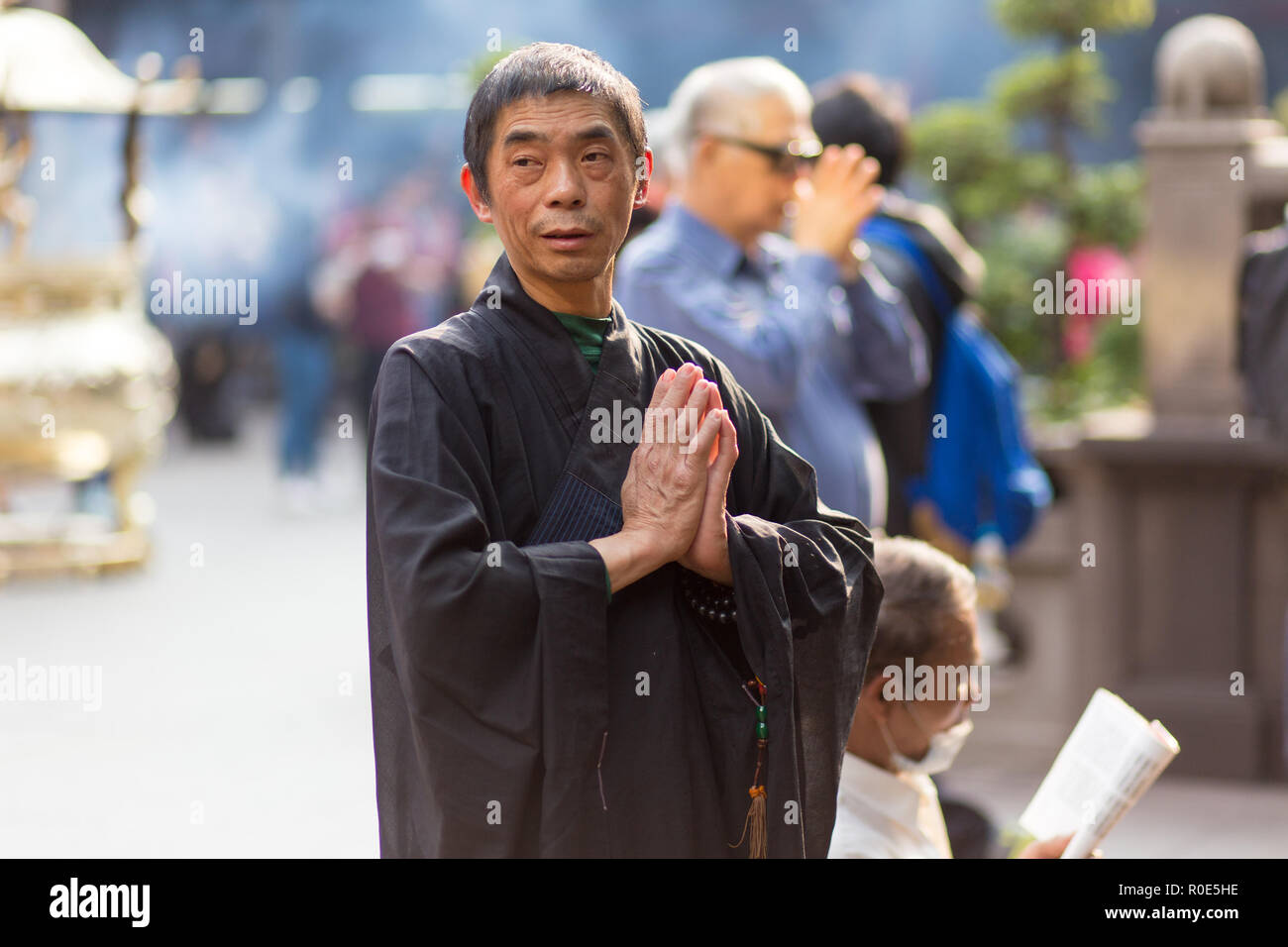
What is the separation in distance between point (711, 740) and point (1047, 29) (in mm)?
6728

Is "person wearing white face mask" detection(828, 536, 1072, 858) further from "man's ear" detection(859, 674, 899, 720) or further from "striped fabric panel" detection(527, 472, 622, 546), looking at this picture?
"striped fabric panel" detection(527, 472, 622, 546)

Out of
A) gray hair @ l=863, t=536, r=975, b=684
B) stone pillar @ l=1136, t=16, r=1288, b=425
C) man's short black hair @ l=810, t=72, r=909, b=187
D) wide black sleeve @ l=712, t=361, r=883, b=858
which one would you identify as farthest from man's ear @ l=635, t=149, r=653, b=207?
stone pillar @ l=1136, t=16, r=1288, b=425

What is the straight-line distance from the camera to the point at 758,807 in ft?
7.58

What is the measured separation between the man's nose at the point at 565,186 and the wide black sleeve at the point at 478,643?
0.27 metres

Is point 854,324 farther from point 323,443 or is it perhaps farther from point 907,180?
point 323,443

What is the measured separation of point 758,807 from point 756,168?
2.00m

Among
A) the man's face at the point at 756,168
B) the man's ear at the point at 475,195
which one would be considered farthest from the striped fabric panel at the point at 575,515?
the man's face at the point at 756,168

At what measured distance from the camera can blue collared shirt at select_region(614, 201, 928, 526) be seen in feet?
12.4

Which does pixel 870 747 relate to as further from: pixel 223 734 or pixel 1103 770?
pixel 223 734

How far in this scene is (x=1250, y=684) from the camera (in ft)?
20.6

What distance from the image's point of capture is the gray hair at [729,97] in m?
3.96

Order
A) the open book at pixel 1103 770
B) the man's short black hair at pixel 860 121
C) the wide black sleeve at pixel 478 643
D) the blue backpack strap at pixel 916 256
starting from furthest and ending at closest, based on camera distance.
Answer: the blue backpack strap at pixel 916 256, the man's short black hair at pixel 860 121, the open book at pixel 1103 770, the wide black sleeve at pixel 478 643

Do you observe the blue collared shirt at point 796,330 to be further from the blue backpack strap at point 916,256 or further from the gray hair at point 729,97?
the blue backpack strap at point 916,256

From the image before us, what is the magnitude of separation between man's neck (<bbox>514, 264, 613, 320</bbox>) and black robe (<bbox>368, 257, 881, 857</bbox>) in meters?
0.02
